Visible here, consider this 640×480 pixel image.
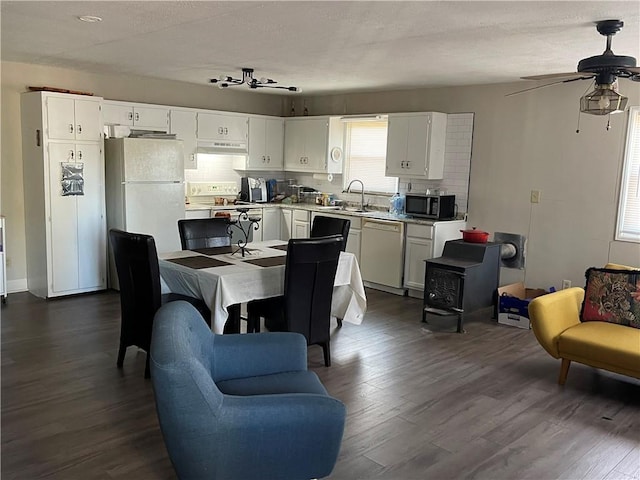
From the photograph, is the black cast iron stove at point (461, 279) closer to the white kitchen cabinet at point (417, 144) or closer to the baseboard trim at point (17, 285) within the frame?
the white kitchen cabinet at point (417, 144)

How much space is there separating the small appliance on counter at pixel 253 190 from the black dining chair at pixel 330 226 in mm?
2502

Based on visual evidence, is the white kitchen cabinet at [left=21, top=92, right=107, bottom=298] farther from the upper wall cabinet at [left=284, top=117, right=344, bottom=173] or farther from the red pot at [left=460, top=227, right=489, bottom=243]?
the red pot at [left=460, top=227, right=489, bottom=243]

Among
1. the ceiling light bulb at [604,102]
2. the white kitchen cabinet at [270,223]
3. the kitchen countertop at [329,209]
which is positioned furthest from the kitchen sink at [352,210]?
the ceiling light bulb at [604,102]

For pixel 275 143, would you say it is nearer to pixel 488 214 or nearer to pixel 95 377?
pixel 488 214

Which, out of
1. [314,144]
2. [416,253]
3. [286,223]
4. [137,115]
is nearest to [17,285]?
[137,115]

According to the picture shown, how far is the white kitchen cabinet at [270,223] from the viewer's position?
7.73 m

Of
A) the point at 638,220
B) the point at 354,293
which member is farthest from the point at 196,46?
the point at 638,220

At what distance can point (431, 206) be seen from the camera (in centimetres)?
645

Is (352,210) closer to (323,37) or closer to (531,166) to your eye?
(531,166)

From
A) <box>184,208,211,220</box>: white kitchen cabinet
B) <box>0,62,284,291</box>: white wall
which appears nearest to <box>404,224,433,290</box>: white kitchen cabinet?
<box>184,208,211,220</box>: white kitchen cabinet

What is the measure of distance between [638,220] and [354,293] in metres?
2.82

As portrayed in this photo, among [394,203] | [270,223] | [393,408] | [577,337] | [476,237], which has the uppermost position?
[394,203]

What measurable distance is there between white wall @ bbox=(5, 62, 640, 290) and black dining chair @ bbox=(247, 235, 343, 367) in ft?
9.57

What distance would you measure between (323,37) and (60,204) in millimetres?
3393
